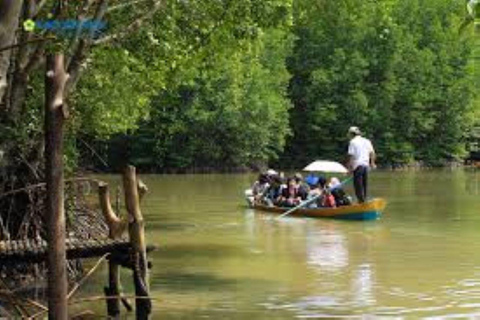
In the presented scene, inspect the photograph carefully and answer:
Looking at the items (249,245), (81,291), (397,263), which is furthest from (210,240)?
(81,291)

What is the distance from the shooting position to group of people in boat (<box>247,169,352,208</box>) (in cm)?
2373

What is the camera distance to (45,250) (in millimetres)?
10531

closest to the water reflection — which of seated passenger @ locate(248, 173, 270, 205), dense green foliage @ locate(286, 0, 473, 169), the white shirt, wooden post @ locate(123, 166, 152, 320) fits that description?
the white shirt

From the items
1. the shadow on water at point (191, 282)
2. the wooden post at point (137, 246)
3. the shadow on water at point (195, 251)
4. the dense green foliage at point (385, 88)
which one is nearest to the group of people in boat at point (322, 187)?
the shadow on water at point (195, 251)

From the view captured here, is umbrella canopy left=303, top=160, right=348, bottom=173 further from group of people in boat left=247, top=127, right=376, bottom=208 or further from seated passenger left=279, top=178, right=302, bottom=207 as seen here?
seated passenger left=279, top=178, right=302, bottom=207

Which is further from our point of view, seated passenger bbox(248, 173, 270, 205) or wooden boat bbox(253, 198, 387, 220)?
seated passenger bbox(248, 173, 270, 205)

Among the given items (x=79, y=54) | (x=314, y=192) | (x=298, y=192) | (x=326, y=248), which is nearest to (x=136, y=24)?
(x=79, y=54)

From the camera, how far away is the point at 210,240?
1869cm

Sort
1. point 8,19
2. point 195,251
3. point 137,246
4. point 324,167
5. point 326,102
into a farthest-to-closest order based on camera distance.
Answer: point 326,102 → point 324,167 → point 195,251 → point 137,246 → point 8,19

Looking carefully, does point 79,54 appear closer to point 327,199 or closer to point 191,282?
point 191,282

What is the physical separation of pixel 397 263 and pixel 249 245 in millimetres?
3510

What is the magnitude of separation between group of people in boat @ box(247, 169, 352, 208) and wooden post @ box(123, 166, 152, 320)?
12867mm

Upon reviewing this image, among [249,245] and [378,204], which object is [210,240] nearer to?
[249,245]

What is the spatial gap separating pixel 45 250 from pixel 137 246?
985 millimetres
